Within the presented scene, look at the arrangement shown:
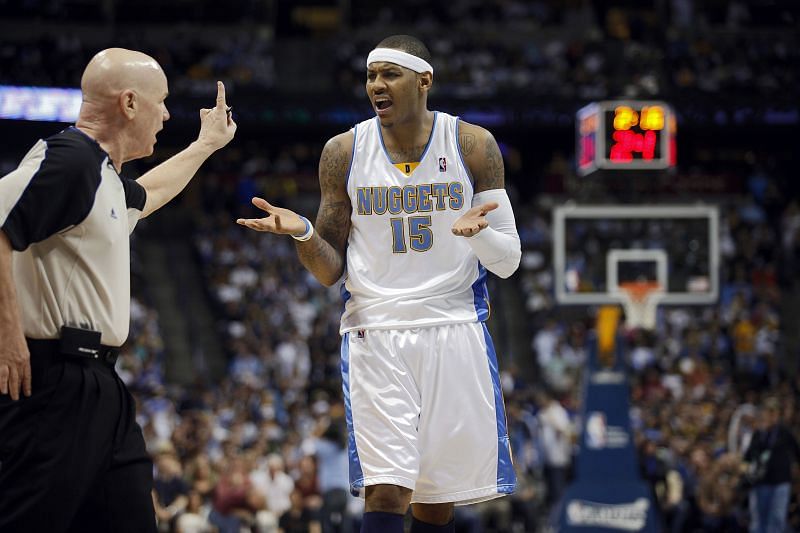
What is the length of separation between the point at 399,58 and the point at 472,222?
0.95 metres

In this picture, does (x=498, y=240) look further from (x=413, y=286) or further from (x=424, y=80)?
(x=424, y=80)

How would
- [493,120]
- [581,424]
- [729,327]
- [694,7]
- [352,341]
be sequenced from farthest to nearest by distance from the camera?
[694,7] < [493,120] < [729,327] < [581,424] < [352,341]

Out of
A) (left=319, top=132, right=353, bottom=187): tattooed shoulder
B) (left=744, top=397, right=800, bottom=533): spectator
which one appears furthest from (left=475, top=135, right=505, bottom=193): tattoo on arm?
(left=744, top=397, right=800, bottom=533): spectator

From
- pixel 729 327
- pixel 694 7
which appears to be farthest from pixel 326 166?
pixel 694 7

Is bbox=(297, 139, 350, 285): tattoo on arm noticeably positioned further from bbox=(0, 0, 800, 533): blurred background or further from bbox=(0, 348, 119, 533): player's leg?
bbox=(0, 0, 800, 533): blurred background

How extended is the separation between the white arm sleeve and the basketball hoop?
954 cm

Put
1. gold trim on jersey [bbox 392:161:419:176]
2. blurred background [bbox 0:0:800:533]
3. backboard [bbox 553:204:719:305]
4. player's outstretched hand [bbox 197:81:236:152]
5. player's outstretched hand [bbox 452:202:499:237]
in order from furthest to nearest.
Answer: backboard [bbox 553:204:719:305] → blurred background [bbox 0:0:800:533] → gold trim on jersey [bbox 392:161:419:176] → player's outstretched hand [bbox 197:81:236:152] → player's outstretched hand [bbox 452:202:499:237]

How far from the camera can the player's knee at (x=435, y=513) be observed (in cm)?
531

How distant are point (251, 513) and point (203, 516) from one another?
2.06 ft

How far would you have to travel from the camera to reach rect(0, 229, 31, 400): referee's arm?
3.84 metres

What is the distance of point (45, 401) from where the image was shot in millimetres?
3982

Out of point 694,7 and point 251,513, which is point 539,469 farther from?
point 694,7

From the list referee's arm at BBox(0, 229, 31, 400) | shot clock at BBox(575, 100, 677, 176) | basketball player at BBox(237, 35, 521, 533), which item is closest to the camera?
referee's arm at BBox(0, 229, 31, 400)

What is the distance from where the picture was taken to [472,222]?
494 cm
